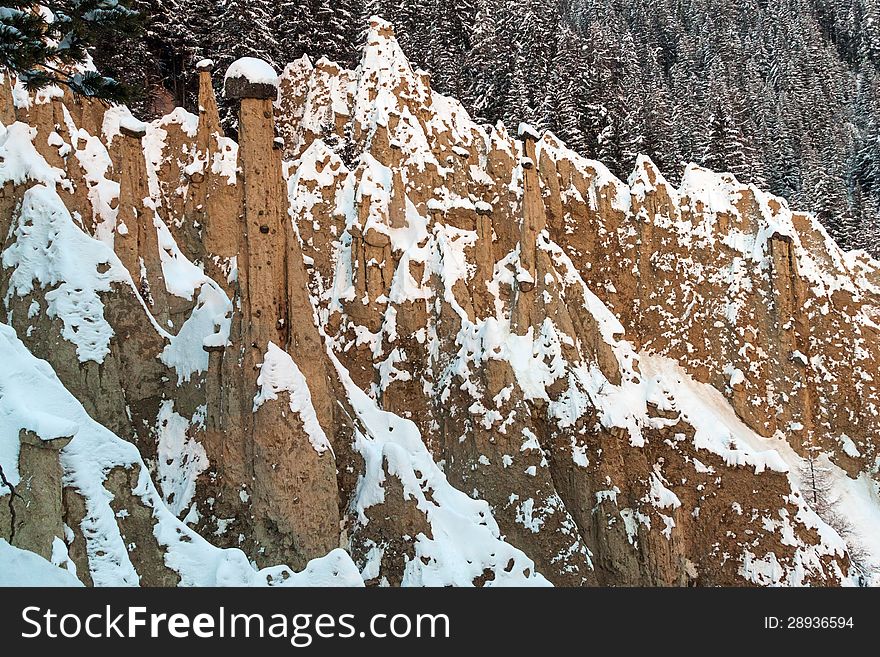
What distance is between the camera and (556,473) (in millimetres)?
21812

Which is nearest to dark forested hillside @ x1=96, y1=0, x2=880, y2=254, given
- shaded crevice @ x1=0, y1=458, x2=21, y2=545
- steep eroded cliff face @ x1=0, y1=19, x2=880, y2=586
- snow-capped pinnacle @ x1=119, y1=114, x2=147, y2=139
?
snow-capped pinnacle @ x1=119, y1=114, x2=147, y2=139

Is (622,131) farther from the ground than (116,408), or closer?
farther from the ground

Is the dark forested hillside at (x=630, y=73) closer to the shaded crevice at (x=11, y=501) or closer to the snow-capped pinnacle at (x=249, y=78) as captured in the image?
the snow-capped pinnacle at (x=249, y=78)

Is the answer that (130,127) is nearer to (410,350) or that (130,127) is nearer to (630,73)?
(410,350)

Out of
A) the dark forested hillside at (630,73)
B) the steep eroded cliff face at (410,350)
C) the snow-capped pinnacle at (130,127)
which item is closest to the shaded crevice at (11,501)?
the steep eroded cliff face at (410,350)

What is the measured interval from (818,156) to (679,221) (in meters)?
31.5

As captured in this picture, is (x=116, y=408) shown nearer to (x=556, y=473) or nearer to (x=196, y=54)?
(x=556, y=473)

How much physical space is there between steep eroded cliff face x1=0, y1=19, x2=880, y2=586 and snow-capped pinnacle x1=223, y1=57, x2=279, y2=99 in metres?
0.08

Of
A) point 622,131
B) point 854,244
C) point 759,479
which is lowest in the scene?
point 759,479

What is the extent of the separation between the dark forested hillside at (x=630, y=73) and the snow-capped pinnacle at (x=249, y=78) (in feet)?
12.1

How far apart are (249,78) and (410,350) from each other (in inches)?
397
